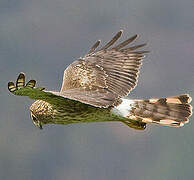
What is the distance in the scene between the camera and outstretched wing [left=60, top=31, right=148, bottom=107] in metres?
9.30

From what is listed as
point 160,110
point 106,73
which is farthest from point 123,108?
point 106,73

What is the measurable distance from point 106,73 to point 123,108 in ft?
2.85

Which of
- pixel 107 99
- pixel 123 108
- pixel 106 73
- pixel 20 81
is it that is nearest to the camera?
pixel 20 81

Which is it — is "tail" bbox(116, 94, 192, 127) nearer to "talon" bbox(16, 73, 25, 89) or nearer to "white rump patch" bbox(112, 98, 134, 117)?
"white rump patch" bbox(112, 98, 134, 117)

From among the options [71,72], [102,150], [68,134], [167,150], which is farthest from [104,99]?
[68,134]

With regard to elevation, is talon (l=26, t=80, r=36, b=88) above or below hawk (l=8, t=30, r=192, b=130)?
below

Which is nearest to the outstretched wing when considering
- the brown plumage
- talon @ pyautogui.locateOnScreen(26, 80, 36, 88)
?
the brown plumage

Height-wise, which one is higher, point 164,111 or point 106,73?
point 106,73

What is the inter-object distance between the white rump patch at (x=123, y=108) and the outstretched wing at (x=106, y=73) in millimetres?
104

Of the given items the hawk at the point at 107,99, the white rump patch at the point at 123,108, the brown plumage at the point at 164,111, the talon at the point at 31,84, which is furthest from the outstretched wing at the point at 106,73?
the talon at the point at 31,84

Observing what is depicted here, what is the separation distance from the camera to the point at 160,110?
9.59 metres

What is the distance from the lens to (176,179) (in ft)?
140

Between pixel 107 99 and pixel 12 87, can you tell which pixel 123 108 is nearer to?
pixel 107 99

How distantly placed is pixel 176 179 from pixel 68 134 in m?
16.7
